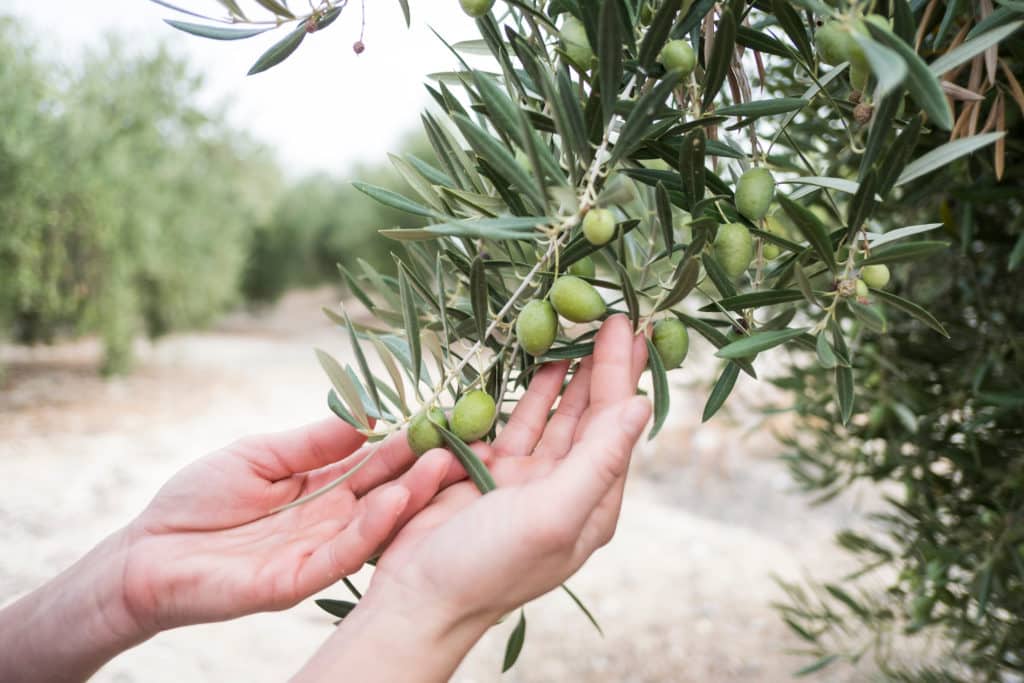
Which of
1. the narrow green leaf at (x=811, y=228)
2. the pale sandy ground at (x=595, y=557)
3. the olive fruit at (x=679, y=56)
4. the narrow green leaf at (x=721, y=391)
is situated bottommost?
the pale sandy ground at (x=595, y=557)

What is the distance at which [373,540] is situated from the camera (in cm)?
69

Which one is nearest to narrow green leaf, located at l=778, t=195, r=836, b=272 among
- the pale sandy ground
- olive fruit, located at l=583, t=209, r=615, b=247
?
olive fruit, located at l=583, t=209, r=615, b=247

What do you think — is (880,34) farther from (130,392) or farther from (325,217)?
(325,217)

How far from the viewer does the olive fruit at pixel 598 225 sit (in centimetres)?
46

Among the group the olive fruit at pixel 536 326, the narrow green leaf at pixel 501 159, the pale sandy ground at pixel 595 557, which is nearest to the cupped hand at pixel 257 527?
the olive fruit at pixel 536 326

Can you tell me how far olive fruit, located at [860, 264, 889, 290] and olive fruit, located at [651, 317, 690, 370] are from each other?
0.14 metres

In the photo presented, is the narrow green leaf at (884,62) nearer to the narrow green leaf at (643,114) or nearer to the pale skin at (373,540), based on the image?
the narrow green leaf at (643,114)

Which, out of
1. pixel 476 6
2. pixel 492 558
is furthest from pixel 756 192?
pixel 492 558

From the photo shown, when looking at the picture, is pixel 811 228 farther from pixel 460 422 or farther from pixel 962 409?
pixel 962 409

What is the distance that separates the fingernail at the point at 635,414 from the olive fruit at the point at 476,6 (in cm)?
32

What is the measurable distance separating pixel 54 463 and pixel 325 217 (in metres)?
11.3

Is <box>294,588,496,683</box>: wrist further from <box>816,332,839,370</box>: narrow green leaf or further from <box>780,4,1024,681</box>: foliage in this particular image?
<box>780,4,1024,681</box>: foliage

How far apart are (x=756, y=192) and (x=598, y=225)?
0.40ft

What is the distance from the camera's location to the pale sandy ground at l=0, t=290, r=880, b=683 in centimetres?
235
